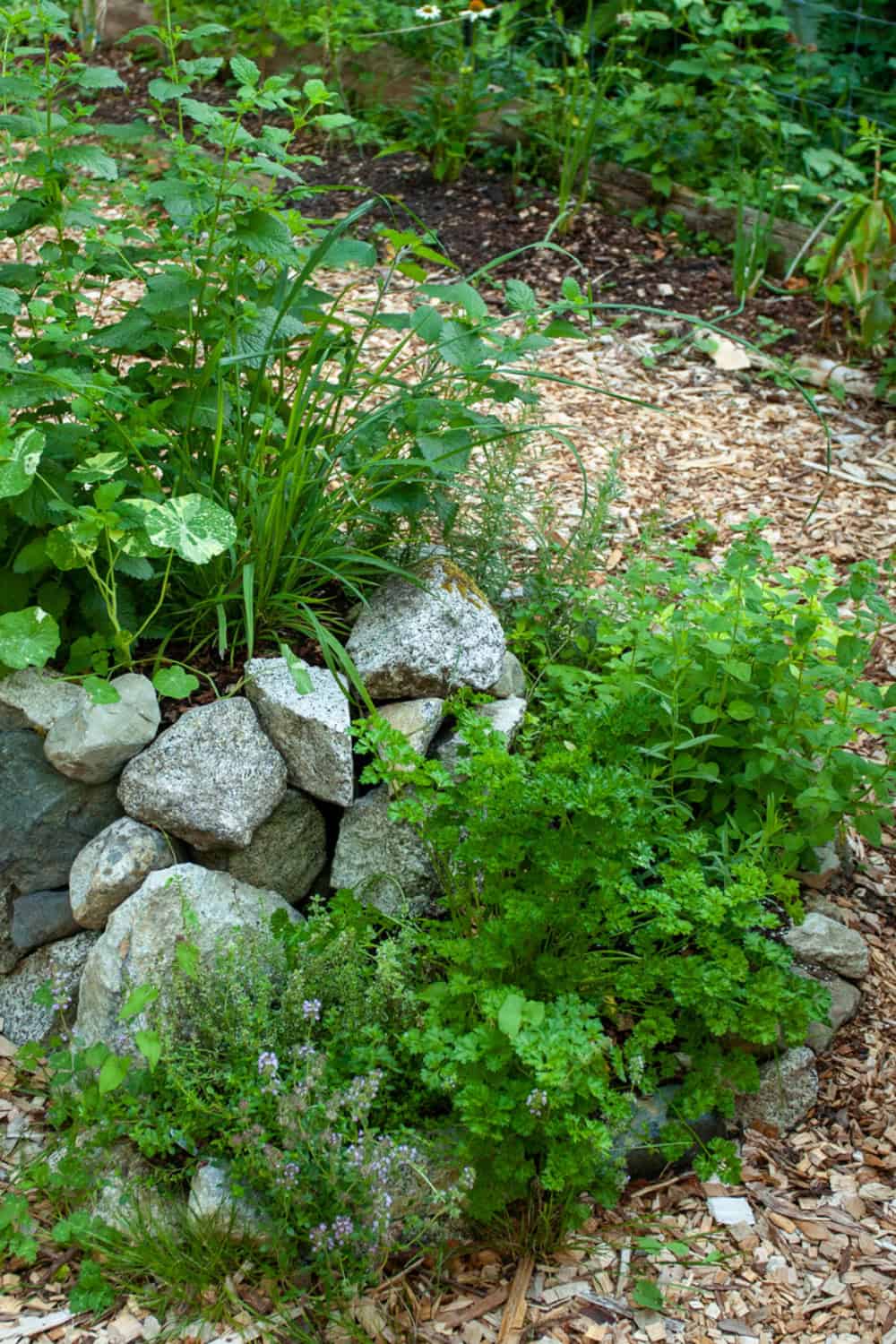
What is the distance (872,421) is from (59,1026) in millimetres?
3263

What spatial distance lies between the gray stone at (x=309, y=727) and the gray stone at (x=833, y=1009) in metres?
0.95

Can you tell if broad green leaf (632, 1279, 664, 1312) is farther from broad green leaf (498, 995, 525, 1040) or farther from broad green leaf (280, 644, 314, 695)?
broad green leaf (280, 644, 314, 695)

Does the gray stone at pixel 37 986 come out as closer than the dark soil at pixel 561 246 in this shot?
Yes

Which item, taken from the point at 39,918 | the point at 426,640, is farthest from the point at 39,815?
the point at 426,640

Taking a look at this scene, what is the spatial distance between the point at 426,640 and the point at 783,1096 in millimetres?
1078

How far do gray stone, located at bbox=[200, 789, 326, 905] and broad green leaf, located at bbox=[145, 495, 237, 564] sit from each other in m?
0.52

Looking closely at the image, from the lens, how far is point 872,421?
170 inches

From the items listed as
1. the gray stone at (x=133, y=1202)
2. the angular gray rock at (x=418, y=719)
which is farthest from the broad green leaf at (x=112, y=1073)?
the angular gray rock at (x=418, y=719)

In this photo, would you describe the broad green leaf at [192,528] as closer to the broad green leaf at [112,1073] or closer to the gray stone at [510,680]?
the gray stone at [510,680]

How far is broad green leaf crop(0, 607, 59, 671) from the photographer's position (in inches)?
86.0

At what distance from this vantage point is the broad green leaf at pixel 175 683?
2.33 metres

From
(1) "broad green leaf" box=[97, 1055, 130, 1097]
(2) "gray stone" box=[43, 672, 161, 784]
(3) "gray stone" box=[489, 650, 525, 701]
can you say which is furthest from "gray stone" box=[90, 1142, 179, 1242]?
(3) "gray stone" box=[489, 650, 525, 701]

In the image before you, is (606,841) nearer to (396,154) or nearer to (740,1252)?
(740,1252)

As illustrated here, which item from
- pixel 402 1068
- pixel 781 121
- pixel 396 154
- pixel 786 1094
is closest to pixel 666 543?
pixel 786 1094
